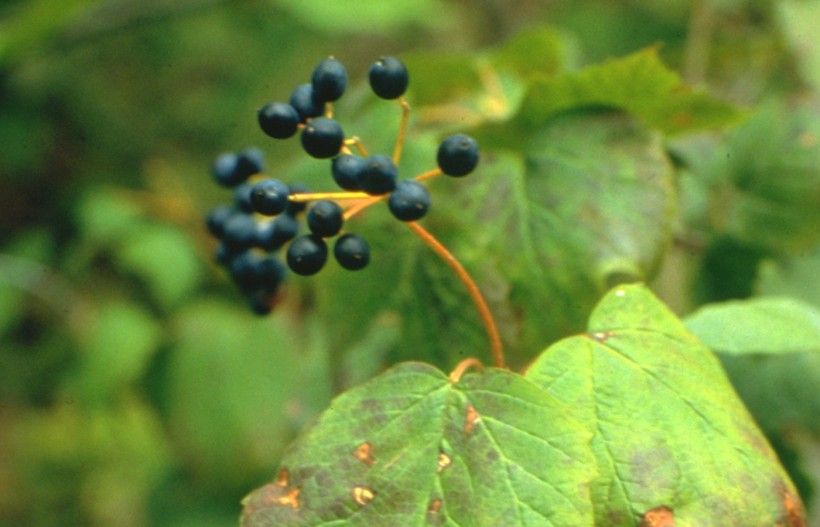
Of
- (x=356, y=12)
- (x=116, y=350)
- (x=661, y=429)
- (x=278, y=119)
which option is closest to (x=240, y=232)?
(x=278, y=119)

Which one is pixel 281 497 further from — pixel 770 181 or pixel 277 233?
pixel 770 181

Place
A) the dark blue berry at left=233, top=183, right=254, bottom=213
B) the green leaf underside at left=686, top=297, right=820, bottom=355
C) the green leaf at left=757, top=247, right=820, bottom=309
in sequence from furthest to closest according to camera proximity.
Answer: the green leaf at left=757, top=247, right=820, bottom=309 < the dark blue berry at left=233, top=183, right=254, bottom=213 < the green leaf underside at left=686, top=297, right=820, bottom=355

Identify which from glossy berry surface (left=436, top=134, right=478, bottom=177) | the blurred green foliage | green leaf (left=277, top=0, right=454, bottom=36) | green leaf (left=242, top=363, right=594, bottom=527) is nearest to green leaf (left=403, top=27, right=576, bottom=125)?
the blurred green foliage

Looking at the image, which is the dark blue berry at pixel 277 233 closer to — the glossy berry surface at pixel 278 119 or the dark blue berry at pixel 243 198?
the dark blue berry at pixel 243 198

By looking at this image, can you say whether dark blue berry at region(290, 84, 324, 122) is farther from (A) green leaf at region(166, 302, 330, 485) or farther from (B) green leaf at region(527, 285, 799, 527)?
(A) green leaf at region(166, 302, 330, 485)

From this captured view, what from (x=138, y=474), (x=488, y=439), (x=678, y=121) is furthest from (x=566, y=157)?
(x=138, y=474)

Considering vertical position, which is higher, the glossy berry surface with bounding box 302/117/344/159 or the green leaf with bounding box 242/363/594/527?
the glossy berry surface with bounding box 302/117/344/159

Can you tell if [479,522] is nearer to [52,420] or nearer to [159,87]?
[52,420]

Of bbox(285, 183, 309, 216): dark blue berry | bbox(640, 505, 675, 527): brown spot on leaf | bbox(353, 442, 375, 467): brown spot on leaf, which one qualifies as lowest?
bbox(640, 505, 675, 527): brown spot on leaf

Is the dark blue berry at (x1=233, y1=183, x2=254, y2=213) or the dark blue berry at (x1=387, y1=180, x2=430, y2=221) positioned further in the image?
the dark blue berry at (x1=233, y1=183, x2=254, y2=213)
